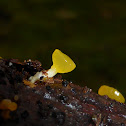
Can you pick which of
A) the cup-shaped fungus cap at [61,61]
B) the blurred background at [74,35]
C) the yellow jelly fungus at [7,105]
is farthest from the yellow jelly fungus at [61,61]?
the blurred background at [74,35]

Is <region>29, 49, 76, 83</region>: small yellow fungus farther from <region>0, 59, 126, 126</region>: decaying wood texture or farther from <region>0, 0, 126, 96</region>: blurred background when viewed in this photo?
<region>0, 0, 126, 96</region>: blurred background

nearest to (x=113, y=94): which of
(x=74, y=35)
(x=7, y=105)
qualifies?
(x=7, y=105)

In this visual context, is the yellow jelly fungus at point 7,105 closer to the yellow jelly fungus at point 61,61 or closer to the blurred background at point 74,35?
the yellow jelly fungus at point 61,61

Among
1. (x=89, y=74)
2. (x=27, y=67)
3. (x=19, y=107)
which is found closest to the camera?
(x=19, y=107)

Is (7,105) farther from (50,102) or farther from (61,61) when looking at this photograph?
(61,61)

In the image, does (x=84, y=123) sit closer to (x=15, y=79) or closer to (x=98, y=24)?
(x=15, y=79)

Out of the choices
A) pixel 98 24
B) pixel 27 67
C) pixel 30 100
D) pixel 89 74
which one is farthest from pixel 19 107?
pixel 98 24

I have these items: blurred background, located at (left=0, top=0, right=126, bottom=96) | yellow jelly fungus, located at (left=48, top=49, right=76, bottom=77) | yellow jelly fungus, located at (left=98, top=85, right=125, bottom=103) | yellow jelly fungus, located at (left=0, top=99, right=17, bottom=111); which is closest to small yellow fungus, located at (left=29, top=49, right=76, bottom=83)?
yellow jelly fungus, located at (left=48, top=49, right=76, bottom=77)
